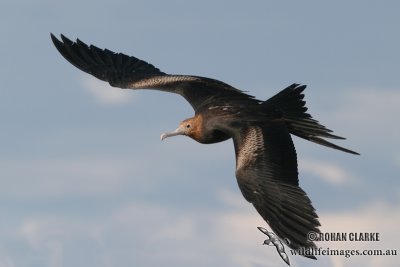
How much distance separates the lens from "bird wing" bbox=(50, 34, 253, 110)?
66.8ft

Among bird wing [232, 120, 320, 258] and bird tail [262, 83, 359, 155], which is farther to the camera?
bird tail [262, 83, 359, 155]


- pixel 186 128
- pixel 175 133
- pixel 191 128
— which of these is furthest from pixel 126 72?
pixel 191 128

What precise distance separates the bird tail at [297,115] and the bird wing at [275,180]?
0.52m

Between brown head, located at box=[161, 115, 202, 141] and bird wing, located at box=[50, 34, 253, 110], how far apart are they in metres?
0.98

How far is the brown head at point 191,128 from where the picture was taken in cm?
1886

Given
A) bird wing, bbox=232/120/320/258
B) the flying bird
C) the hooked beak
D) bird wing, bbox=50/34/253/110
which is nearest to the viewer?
bird wing, bbox=232/120/320/258

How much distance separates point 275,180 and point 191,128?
268cm

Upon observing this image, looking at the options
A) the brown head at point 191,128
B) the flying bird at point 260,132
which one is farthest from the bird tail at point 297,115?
the brown head at point 191,128

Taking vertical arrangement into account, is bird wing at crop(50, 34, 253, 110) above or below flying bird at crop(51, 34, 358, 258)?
above

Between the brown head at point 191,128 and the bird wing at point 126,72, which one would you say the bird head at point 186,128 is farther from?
the bird wing at point 126,72

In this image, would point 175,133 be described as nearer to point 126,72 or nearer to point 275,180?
point 275,180

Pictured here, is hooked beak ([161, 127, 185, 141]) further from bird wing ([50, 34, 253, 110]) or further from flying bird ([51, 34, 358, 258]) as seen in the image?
bird wing ([50, 34, 253, 110])

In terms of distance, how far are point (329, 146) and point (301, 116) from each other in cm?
80

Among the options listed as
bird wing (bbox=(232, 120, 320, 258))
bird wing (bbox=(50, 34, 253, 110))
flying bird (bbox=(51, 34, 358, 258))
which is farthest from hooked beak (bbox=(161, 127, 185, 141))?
bird wing (bbox=(232, 120, 320, 258))
